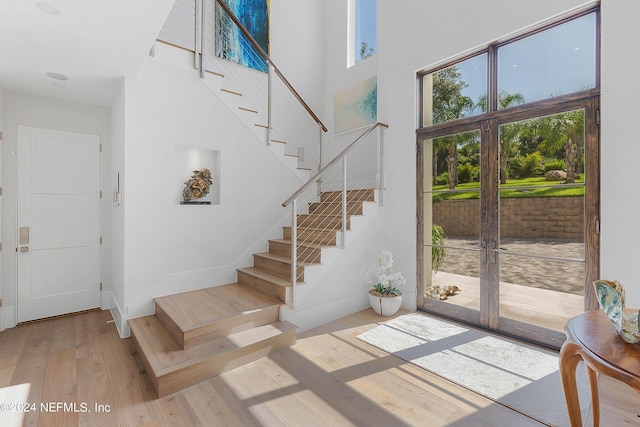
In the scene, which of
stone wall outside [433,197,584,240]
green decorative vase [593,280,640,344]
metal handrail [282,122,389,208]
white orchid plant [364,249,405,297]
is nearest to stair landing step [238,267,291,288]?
metal handrail [282,122,389,208]

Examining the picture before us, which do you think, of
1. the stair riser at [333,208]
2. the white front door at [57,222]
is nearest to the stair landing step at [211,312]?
the white front door at [57,222]

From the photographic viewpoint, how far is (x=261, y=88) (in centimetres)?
528

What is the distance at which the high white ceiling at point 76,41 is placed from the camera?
2.04m

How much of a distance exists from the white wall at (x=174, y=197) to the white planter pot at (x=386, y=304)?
177 centimetres

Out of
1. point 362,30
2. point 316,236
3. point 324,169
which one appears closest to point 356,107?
point 362,30

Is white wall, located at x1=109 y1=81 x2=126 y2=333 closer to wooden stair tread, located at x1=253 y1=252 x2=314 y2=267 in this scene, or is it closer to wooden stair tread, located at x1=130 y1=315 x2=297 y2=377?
wooden stair tread, located at x1=130 y1=315 x2=297 y2=377

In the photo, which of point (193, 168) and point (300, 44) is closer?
point (193, 168)

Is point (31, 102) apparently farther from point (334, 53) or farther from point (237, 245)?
point (334, 53)

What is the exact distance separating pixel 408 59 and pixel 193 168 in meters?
3.11

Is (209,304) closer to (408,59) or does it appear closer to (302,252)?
(302,252)

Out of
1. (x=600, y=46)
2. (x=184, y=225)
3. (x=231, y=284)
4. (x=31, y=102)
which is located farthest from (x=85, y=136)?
(x=600, y=46)

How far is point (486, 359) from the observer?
2600 millimetres

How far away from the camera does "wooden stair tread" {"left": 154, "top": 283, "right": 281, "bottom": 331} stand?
278 cm

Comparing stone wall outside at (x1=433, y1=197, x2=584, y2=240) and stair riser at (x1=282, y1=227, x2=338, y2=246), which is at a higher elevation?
stone wall outside at (x1=433, y1=197, x2=584, y2=240)
